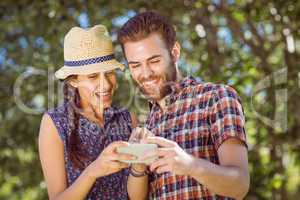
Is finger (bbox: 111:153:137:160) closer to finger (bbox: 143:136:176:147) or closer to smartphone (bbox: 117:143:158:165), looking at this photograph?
smartphone (bbox: 117:143:158:165)

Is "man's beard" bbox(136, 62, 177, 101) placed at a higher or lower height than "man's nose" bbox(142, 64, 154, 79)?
lower

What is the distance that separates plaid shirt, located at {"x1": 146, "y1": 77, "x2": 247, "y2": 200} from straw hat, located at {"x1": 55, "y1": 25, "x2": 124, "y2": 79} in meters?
0.46

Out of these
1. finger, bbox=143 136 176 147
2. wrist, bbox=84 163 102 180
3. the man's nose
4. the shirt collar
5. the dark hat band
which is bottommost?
wrist, bbox=84 163 102 180

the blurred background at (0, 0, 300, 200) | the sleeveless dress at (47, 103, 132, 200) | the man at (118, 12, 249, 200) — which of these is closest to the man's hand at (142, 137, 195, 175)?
the man at (118, 12, 249, 200)

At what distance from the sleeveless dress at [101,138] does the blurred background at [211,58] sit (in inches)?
66.6

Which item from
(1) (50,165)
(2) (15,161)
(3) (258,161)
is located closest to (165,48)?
(1) (50,165)

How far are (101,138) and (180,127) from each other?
1.76ft

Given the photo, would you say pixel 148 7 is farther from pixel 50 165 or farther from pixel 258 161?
pixel 50 165

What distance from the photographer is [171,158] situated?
2057mm

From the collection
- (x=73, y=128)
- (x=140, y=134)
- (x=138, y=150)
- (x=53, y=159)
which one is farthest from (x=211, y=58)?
(x=138, y=150)

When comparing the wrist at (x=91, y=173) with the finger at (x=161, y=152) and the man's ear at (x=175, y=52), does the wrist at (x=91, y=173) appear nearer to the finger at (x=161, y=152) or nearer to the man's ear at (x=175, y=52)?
the finger at (x=161, y=152)

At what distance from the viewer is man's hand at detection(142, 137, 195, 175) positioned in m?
2.06

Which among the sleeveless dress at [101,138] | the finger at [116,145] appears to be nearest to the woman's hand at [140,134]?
the finger at [116,145]

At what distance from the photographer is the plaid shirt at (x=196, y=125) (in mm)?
2279
